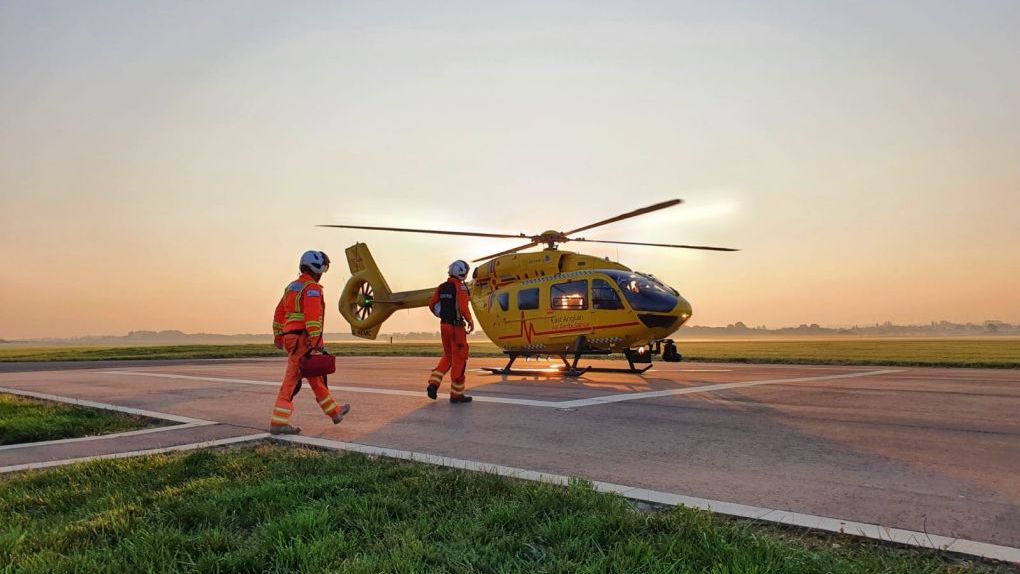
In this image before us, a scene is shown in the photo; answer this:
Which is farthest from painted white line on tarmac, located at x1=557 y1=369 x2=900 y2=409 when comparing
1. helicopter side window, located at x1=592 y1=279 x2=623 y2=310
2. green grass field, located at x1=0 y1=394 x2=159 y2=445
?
green grass field, located at x1=0 y1=394 x2=159 y2=445

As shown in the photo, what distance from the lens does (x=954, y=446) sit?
5.72 metres

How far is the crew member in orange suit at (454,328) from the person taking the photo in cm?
964

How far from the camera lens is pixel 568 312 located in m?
→ 14.0

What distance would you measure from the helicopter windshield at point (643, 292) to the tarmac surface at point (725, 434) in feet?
5.80

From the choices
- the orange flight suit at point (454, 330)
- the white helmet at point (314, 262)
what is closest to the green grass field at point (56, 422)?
the white helmet at point (314, 262)

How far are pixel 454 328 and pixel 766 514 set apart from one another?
675cm

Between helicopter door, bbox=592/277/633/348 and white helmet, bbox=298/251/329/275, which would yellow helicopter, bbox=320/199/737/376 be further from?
white helmet, bbox=298/251/329/275

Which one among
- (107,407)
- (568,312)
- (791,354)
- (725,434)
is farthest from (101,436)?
(791,354)

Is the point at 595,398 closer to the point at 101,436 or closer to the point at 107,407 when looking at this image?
the point at 101,436

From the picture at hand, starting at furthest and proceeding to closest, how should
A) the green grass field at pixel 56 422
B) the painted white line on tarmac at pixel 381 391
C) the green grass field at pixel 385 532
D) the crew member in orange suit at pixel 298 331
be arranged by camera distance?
the painted white line on tarmac at pixel 381 391 → the green grass field at pixel 56 422 → the crew member in orange suit at pixel 298 331 → the green grass field at pixel 385 532

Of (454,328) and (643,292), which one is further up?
(643,292)

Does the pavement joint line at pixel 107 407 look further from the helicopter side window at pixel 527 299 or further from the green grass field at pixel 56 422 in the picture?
the helicopter side window at pixel 527 299

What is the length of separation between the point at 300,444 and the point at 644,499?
3799mm

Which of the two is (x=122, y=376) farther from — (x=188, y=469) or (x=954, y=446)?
(x=954, y=446)
